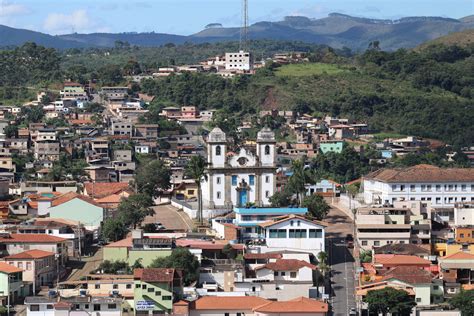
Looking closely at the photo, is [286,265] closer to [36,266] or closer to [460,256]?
[460,256]

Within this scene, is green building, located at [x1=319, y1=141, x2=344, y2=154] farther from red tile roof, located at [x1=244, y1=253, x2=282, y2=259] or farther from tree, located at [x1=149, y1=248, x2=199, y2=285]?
tree, located at [x1=149, y1=248, x2=199, y2=285]

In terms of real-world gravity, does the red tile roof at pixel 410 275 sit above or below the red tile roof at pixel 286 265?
below

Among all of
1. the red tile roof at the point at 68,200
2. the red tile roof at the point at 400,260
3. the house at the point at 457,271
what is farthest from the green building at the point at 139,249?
the house at the point at 457,271

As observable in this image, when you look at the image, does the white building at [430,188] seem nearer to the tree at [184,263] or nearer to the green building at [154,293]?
the tree at [184,263]

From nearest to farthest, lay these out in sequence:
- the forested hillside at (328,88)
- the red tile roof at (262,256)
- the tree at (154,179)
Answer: the red tile roof at (262,256) < the tree at (154,179) < the forested hillside at (328,88)

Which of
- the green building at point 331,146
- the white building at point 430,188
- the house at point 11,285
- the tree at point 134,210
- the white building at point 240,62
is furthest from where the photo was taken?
the white building at point 240,62

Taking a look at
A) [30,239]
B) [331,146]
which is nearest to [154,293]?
[30,239]
